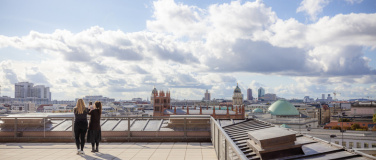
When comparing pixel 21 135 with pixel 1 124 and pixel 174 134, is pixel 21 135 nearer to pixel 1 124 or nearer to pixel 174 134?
pixel 1 124

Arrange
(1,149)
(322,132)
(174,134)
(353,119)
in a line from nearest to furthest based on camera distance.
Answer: (1,149) → (174,134) → (322,132) → (353,119)

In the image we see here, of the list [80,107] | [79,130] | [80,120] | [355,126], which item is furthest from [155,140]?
[355,126]

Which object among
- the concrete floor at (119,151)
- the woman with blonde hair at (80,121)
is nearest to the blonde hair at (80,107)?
the woman with blonde hair at (80,121)

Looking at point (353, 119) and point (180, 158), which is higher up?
point (180, 158)

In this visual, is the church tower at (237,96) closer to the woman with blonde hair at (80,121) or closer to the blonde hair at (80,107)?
the woman with blonde hair at (80,121)

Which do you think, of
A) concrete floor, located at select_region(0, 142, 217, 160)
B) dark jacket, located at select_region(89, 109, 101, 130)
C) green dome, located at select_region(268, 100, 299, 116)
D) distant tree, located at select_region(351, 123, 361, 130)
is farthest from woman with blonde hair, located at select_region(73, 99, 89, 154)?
green dome, located at select_region(268, 100, 299, 116)

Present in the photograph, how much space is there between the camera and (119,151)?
930 centimetres

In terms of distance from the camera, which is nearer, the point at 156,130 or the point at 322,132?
the point at 156,130

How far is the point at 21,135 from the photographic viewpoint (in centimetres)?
1137

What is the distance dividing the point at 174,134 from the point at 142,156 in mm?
2934

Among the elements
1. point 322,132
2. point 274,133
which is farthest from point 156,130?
point 322,132

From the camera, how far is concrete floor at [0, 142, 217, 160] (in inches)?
333

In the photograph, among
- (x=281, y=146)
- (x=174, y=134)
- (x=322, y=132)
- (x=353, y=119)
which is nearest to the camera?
(x=281, y=146)

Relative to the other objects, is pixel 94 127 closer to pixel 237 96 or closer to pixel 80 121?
pixel 80 121
